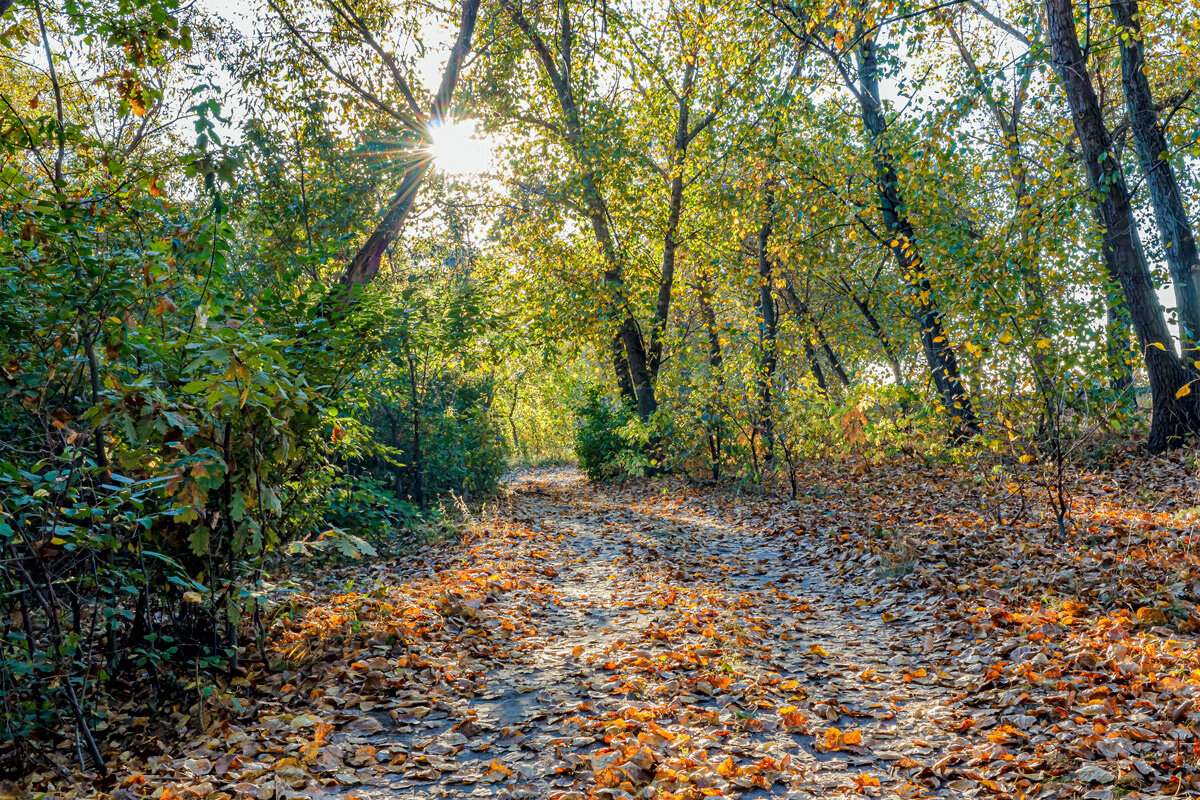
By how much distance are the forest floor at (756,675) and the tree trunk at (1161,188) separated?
7.29ft

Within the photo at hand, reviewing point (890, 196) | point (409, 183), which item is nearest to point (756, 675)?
point (409, 183)

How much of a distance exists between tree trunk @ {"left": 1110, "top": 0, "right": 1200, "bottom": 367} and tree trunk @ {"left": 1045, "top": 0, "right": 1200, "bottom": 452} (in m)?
0.29

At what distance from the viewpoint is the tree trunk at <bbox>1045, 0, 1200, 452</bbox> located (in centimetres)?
760

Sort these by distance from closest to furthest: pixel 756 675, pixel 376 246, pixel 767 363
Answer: pixel 756 675
pixel 376 246
pixel 767 363

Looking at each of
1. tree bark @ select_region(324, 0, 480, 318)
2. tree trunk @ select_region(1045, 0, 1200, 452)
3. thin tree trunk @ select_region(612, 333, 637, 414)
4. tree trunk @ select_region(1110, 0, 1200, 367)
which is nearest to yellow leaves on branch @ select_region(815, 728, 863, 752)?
tree trunk @ select_region(1045, 0, 1200, 452)

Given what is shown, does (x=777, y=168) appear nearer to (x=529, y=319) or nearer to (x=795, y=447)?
(x=795, y=447)

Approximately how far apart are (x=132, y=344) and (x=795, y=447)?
10.3m

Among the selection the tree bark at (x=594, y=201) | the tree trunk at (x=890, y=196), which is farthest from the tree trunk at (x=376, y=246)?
the tree trunk at (x=890, y=196)

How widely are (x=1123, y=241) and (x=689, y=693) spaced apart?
7.76 meters

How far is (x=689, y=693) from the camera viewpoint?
4102mm

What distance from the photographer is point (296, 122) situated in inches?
390

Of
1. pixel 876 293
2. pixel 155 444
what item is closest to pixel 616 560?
pixel 155 444

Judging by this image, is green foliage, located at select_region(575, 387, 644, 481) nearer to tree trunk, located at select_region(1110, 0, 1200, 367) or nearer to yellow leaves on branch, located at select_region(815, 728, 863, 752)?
tree trunk, located at select_region(1110, 0, 1200, 367)

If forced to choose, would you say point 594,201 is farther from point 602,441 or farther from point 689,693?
point 689,693
